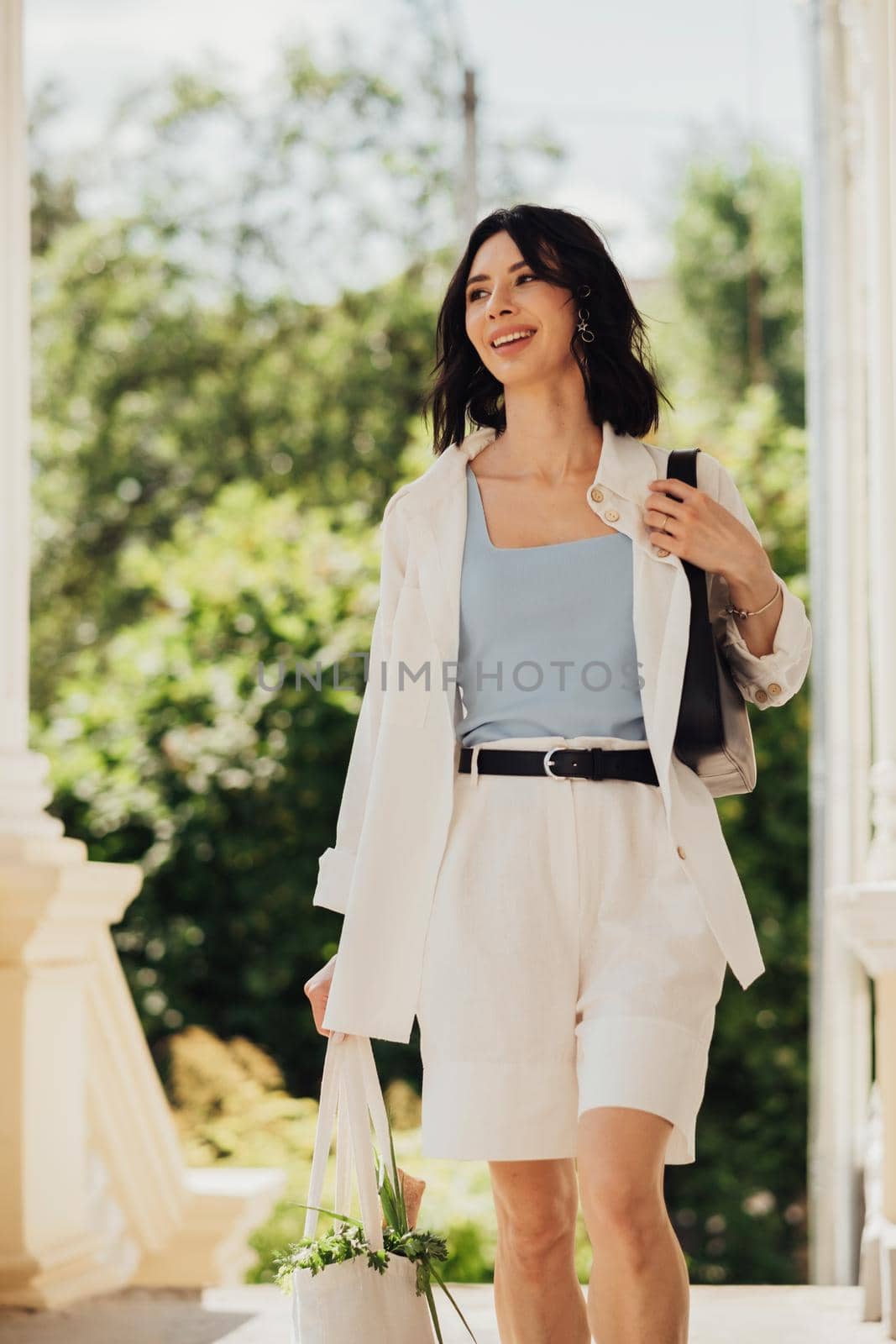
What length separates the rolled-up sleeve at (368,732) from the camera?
102 inches

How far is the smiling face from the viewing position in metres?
2.63

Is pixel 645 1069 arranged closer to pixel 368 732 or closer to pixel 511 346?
pixel 368 732

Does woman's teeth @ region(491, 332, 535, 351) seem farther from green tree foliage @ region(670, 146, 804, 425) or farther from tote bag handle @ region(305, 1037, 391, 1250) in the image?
green tree foliage @ region(670, 146, 804, 425)

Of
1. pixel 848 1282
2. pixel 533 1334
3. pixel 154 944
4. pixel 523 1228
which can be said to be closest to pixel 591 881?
pixel 523 1228

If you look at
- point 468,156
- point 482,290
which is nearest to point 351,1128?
point 482,290

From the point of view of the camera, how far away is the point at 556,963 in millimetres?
2361

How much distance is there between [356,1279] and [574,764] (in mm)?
778

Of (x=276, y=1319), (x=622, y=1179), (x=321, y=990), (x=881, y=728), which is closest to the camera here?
(x=622, y=1179)

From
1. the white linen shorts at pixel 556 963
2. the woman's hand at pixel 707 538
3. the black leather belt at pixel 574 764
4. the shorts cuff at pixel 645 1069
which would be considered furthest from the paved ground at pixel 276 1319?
the woman's hand at pixel 707 538

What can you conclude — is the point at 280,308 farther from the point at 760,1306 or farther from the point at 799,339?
the point at 760,1306

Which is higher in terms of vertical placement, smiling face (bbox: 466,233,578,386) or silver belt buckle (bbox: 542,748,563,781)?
smiling face (bbox: 466,233,578,386)

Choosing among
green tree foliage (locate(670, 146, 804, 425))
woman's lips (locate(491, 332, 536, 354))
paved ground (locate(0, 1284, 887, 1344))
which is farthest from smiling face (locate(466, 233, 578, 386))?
green tree foliage (locate(670, 146, 804, 425))

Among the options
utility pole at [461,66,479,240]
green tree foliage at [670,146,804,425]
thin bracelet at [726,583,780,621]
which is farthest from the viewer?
green tree foliage at [670,146,804,425]

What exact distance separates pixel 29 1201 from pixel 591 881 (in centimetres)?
205
